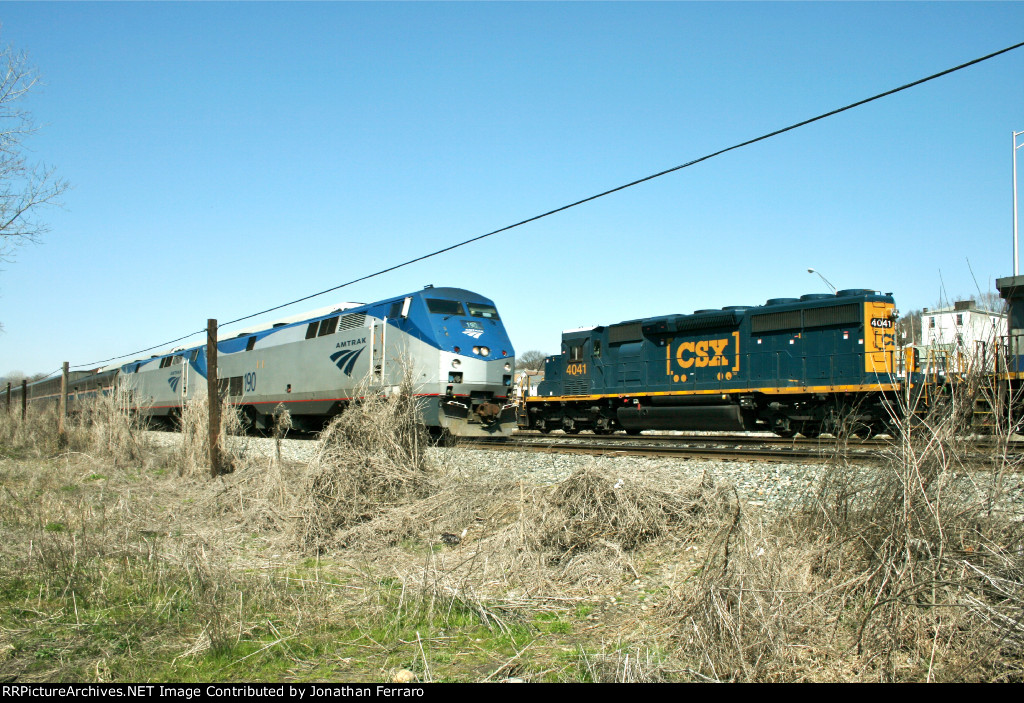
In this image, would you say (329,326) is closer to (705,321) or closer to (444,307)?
(444,307)

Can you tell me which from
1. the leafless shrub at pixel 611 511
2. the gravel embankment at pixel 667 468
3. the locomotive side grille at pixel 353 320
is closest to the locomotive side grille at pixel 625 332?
the locomotive side grille at pixel 353 320

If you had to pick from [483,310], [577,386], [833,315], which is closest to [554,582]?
[483,310]

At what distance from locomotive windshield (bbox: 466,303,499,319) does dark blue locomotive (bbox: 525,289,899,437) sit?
4.83 meters

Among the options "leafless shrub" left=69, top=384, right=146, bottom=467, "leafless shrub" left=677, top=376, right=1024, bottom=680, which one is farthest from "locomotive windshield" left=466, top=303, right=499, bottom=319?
"leafless shrub" left=677, top=376, right=1024, bottom=680

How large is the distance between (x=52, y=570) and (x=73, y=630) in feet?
4.34

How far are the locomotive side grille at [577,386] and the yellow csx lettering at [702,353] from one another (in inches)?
127

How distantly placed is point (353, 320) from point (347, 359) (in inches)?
39.7

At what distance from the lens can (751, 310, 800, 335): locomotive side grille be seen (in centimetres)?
1627

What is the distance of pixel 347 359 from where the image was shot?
1645 cm

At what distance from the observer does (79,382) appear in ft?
116

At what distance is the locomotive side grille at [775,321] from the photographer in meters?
16.3

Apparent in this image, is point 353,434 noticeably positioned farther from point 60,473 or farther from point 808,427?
point 808,427

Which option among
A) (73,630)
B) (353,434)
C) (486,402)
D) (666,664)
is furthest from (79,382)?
(666,664)

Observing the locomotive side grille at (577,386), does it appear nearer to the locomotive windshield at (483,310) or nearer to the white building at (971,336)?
the locomotive windshield at (483,310)
